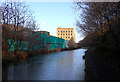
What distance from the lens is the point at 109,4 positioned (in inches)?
420

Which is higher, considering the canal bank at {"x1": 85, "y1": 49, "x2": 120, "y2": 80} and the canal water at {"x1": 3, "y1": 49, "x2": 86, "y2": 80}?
the canal bank at {"x1": 85, "y1": 49, "x2": 120, "y2": 80}

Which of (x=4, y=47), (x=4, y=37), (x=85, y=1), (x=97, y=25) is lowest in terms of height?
(x=4, y=47)

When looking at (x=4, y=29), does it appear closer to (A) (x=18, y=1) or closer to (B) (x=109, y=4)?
(A) (x=18, y=1)

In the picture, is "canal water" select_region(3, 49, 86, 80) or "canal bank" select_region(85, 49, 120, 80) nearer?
"canal bank" select_region(85, 49, 120, 80)

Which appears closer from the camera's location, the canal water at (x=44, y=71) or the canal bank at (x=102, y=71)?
the canal bank at (x=102, y=71)

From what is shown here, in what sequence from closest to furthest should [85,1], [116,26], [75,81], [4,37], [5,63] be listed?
[75,81] → [116,26] → [85,1] → [5,63] → [4,37]

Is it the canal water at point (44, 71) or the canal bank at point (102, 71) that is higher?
the canal bank at point (102, 71)

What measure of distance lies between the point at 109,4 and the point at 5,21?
1156cm

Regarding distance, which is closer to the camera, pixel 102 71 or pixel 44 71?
pixel 102 71

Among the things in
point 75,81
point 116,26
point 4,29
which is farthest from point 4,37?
point 116,26

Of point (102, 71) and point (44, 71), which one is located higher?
point (102, 71)

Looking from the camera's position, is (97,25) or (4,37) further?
(97,25)

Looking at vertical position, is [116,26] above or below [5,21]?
below

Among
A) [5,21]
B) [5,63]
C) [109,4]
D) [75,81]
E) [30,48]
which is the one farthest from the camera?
[30,48]
